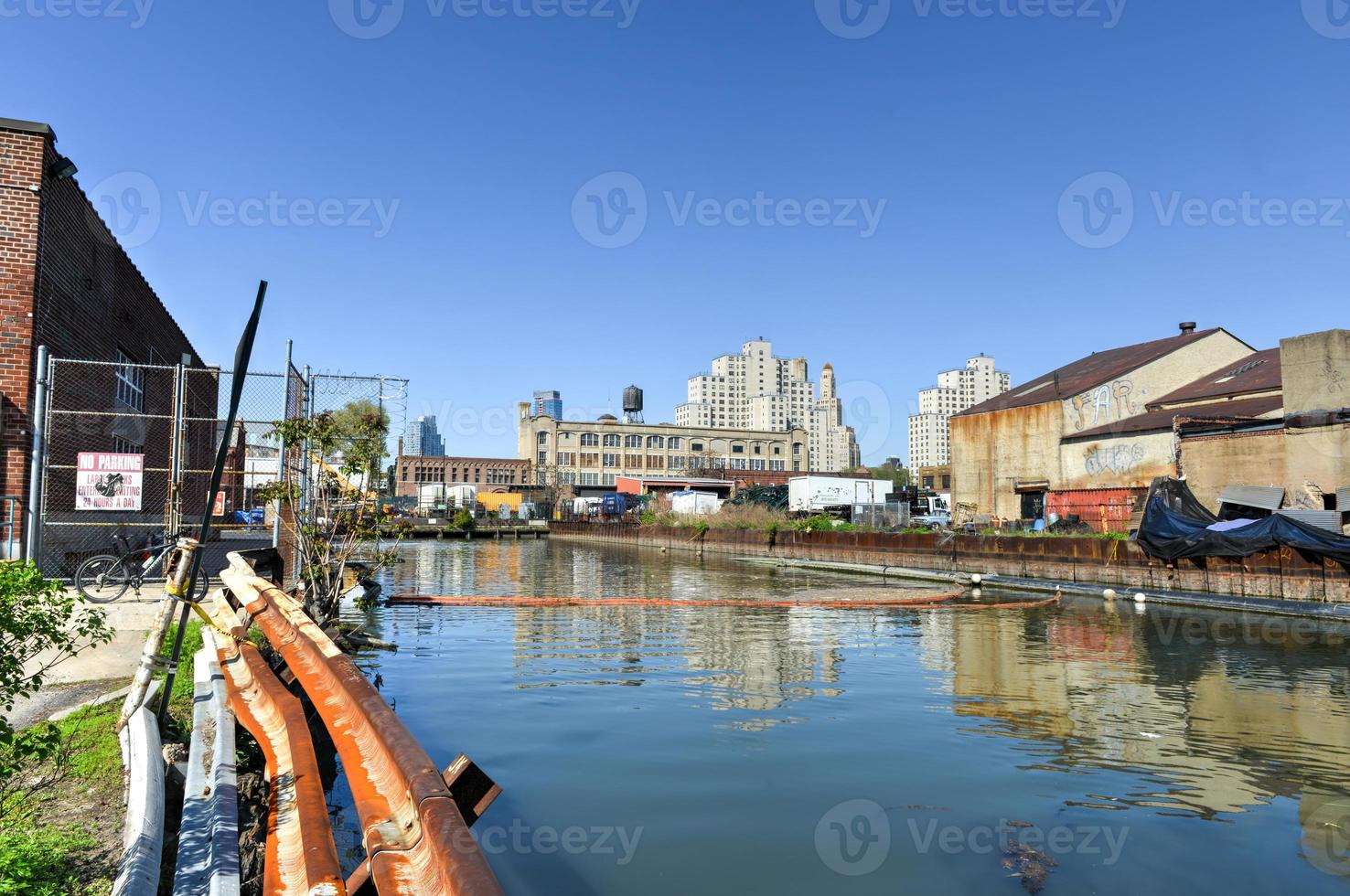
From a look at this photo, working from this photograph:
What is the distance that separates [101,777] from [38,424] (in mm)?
7400

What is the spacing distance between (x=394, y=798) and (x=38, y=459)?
997 centimetres

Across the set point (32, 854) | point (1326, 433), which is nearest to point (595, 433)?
point (1326, 433)

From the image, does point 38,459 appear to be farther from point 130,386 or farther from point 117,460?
point 130,386

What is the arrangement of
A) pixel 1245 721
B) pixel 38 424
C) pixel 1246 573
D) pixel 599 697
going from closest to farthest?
pixel 1245 721, pixel 599 697, pixel 38 424, pixel 1246 573

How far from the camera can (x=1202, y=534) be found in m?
21.0

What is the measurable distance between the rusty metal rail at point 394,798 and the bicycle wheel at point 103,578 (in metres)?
7.00

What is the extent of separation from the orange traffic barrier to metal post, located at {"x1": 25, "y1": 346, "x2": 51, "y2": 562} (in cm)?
519

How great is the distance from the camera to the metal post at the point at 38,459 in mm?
10711

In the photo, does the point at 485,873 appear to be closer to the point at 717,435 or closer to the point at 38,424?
the point at 38,424

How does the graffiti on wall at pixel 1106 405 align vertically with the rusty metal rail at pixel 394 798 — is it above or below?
above

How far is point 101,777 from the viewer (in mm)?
5285

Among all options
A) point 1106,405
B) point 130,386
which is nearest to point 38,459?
point 130,386

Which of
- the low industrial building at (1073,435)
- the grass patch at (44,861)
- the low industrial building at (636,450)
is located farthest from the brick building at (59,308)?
the low industrial building at (636,450)

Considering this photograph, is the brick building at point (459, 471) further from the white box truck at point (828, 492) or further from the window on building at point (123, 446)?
the window on building at point (123, 446)
